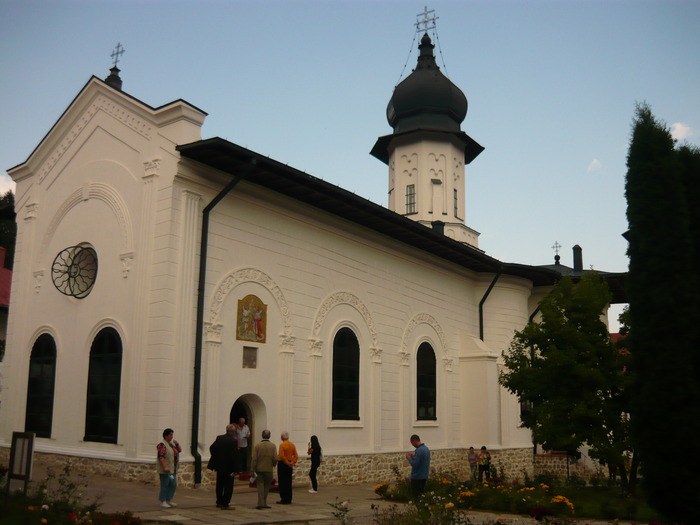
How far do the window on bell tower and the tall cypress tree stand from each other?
21336mm

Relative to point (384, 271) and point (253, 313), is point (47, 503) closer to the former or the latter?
point (253, 313)

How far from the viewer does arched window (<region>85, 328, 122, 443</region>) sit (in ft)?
48.9

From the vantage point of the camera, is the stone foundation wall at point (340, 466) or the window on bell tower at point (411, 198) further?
the window on bell tower at point (411, 198)

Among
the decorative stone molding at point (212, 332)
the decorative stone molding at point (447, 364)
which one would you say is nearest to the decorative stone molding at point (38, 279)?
the decorative stone molding at point (212, 332)

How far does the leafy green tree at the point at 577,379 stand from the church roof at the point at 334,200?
14.4 feet

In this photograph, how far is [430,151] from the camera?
30578 millimetres

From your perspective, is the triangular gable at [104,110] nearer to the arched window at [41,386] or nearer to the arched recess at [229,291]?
the arched recess at [229,291]

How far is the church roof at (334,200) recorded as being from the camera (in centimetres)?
1512

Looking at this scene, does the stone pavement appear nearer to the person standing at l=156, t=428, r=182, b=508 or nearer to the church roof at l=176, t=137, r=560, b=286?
the person standing at l=156, t=428, r=182, b=508

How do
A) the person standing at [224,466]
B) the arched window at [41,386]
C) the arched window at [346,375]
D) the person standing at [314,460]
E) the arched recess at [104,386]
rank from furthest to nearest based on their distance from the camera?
the arched window at [346,375] → the arched window at [41,386] → the person standing at [314,460] → the arched recess at [104,386] → the person standing at [224,466]

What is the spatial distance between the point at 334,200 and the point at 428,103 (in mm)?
14107

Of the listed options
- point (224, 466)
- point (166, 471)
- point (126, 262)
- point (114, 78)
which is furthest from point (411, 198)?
point (166, 471)

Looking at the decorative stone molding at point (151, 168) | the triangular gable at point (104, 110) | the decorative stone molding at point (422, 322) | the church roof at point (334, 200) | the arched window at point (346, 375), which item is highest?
the triangular gable at point (104, 110)

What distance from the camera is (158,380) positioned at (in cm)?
1416
